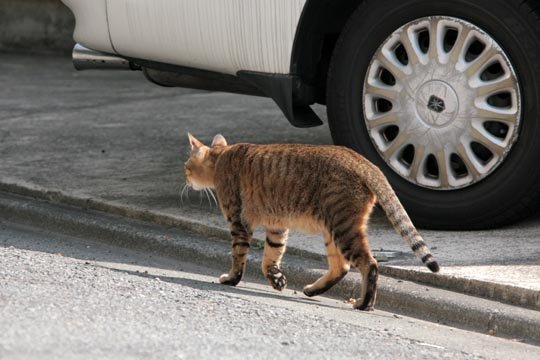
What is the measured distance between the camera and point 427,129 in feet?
21.9

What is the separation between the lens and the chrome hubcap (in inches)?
256

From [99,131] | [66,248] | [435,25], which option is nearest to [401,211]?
[435,25]

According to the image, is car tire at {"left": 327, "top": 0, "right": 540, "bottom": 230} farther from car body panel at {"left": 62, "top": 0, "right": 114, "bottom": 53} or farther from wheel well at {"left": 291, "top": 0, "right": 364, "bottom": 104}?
car body panel at {"left": 62, "top": 0, "right": 114, "bottom": 53}

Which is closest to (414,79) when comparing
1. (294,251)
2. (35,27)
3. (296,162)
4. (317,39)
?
(317,39)

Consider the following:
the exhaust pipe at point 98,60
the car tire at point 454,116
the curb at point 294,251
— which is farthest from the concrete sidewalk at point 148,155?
the exhaust pipe at point 98,60

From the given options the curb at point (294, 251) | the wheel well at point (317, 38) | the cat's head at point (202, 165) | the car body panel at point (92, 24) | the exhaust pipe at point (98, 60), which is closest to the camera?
the curb at point (294, 251)

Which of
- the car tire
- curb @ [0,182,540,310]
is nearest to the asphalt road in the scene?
curb @ [0,182,540,310]

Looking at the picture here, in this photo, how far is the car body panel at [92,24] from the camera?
7.81m

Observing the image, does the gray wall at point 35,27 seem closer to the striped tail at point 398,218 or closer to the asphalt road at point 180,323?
the asphalt road at point 180,323

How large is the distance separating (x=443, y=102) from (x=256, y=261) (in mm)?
1272

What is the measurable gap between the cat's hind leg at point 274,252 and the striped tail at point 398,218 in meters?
0.70

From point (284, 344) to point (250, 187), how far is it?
5.21ft

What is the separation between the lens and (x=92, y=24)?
7883 millimetres

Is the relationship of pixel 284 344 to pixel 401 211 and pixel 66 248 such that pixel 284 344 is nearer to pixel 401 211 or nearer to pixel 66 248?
pixel 401 211
